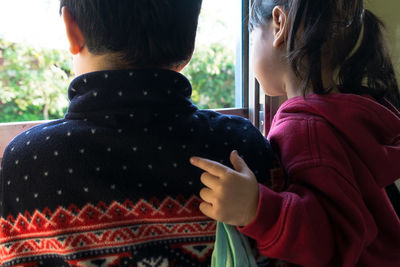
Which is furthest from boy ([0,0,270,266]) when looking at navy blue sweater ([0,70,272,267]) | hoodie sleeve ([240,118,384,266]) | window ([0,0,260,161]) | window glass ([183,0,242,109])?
window glass ([183,0,242,109])

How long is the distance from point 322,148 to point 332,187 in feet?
0.24

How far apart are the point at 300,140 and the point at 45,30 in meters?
0.73

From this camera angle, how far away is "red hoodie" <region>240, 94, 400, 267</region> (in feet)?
1.79

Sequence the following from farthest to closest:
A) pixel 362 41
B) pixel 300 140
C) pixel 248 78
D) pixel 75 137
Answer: pixel 248 78 → pixel 362 41 → pixel 300 140 → pixel 75 137

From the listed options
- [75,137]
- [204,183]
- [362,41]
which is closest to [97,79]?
[75,137]

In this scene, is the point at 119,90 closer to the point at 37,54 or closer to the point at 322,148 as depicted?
the point at 322,148

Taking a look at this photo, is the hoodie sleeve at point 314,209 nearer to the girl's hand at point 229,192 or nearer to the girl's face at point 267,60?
the girl's hand at point 229,192

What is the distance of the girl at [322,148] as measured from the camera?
542 mm

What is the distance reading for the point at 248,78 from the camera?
111 cm

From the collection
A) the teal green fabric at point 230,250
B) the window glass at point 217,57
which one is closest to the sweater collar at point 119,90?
the teal green fabric at point 230,250

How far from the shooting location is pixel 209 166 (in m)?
0.52

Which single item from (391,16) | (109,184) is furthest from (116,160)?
(391,16)

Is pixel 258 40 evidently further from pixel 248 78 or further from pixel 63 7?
pixel 63 7

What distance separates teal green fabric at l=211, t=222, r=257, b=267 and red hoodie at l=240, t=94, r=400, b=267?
0.02 m
